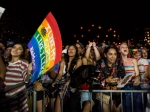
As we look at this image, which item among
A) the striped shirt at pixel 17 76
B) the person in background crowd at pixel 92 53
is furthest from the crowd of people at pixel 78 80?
the person in background crowd at pixel 92 53

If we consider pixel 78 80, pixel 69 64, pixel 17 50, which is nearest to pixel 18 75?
pixel 17 50

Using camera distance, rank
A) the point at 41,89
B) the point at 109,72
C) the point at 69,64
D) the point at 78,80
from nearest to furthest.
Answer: the point at 41,89, the point at 78,80, the point at 109,72, the point at 69,64

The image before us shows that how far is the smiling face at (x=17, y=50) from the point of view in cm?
505

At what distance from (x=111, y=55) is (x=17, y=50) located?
1.98 metres

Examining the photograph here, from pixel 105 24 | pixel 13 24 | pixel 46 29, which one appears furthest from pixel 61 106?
pixel 105 24

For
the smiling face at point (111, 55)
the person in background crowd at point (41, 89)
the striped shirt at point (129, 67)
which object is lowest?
the person in background crowd at point (41, 89)

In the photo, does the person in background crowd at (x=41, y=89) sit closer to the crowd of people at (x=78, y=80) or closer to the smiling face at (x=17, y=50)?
the crowd of people at (x=78, y=80)

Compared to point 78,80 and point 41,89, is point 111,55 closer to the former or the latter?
point 78,80

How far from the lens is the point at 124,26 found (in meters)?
55.5

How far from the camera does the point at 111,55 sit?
5.56 metres

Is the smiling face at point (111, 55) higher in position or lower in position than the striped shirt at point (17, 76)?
higher

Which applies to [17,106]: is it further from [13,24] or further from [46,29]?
[13,24]

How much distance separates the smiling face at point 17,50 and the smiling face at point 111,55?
183 centimetres

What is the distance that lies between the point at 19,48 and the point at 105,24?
51.1 meters
